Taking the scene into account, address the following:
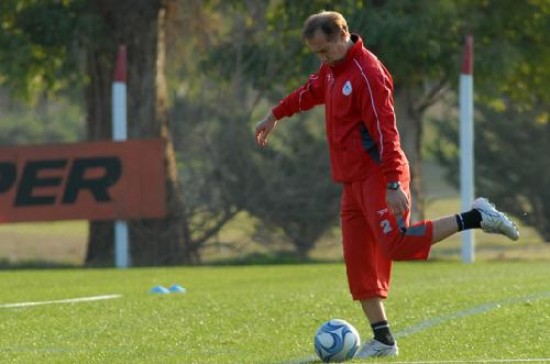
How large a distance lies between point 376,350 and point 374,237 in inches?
25.4

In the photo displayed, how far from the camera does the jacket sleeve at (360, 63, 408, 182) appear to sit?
843 cm

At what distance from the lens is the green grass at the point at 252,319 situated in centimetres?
899

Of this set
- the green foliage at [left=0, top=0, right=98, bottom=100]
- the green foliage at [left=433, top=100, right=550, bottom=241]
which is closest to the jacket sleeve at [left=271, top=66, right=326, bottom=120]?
the green foliage at [left=0, top=0, right=98, bottom=100]

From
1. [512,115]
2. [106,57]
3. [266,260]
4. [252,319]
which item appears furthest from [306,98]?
[512,115]

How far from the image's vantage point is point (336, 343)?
848cm

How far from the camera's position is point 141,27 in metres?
23.2

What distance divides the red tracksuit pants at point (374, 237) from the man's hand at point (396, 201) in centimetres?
7

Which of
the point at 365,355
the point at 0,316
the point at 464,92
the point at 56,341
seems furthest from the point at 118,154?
the point at 365,355

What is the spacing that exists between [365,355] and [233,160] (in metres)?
14.9

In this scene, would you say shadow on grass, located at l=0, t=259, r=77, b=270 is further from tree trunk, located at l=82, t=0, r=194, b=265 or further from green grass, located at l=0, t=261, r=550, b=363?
green grass, located at l=0, t=261, r=550, b=363

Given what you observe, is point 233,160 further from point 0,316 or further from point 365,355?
point 365,355

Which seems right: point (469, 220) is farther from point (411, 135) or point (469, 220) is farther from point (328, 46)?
point (411, 135)

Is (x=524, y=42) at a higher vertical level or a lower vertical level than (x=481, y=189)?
higher

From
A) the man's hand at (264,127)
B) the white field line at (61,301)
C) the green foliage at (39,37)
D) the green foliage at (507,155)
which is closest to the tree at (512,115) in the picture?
the green foliage at (507,155)
